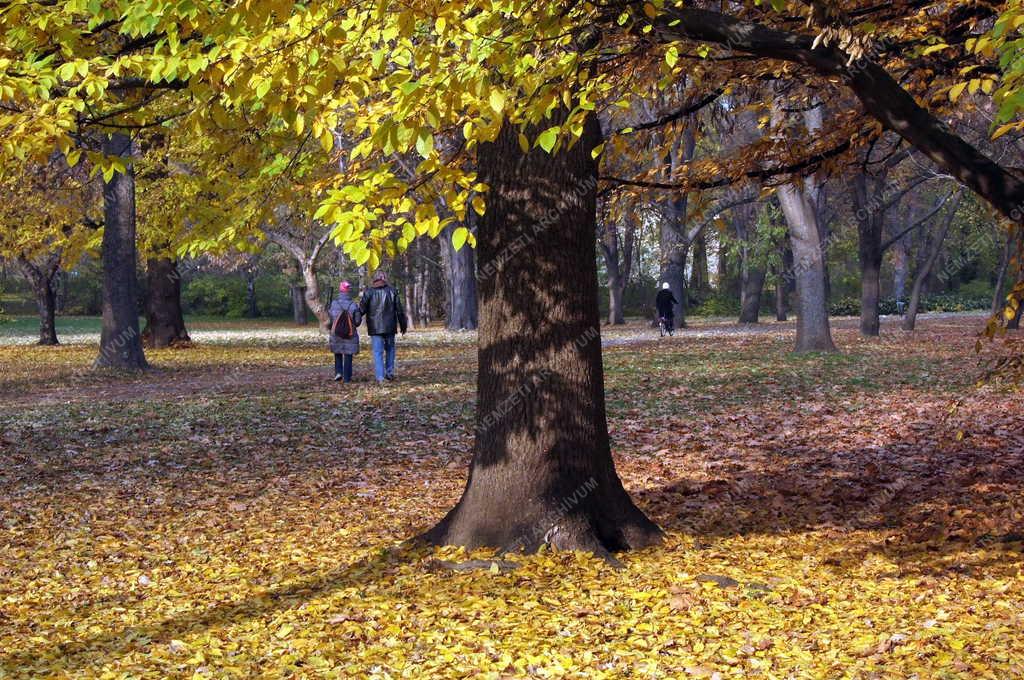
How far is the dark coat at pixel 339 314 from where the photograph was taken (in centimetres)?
1608

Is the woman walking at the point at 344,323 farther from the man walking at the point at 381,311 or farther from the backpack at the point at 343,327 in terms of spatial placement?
the man walking at the point at 381,311

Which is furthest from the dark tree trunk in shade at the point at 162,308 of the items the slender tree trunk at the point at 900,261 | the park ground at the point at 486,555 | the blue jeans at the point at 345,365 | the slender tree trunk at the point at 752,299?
the slender tree trunk at the point at 900,261

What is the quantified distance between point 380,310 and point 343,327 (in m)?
0.65

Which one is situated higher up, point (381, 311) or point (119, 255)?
point (119, 255)

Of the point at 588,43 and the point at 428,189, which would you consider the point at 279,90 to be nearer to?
the point at 428,189

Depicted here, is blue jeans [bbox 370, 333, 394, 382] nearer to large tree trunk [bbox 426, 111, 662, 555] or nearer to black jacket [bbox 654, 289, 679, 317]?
large tree trunk [bbox 426, 111, 662, 555]

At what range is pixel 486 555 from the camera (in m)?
5.99

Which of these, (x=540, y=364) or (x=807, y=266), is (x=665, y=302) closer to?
(x=807, y=266)

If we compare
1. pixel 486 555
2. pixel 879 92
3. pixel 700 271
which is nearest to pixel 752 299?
pixel 700 271

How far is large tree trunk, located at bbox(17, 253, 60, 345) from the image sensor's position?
2983 centimetres

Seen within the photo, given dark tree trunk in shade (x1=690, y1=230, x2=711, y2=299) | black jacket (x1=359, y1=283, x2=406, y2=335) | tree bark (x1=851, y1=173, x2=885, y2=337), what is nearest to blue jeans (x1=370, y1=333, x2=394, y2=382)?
black jacket (x1=359, y1=283, x2=406, y2=335)

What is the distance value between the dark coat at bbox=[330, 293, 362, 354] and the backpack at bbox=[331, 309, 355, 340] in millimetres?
41

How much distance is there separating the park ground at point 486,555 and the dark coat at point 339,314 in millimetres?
2979

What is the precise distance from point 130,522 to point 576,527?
3.36m
